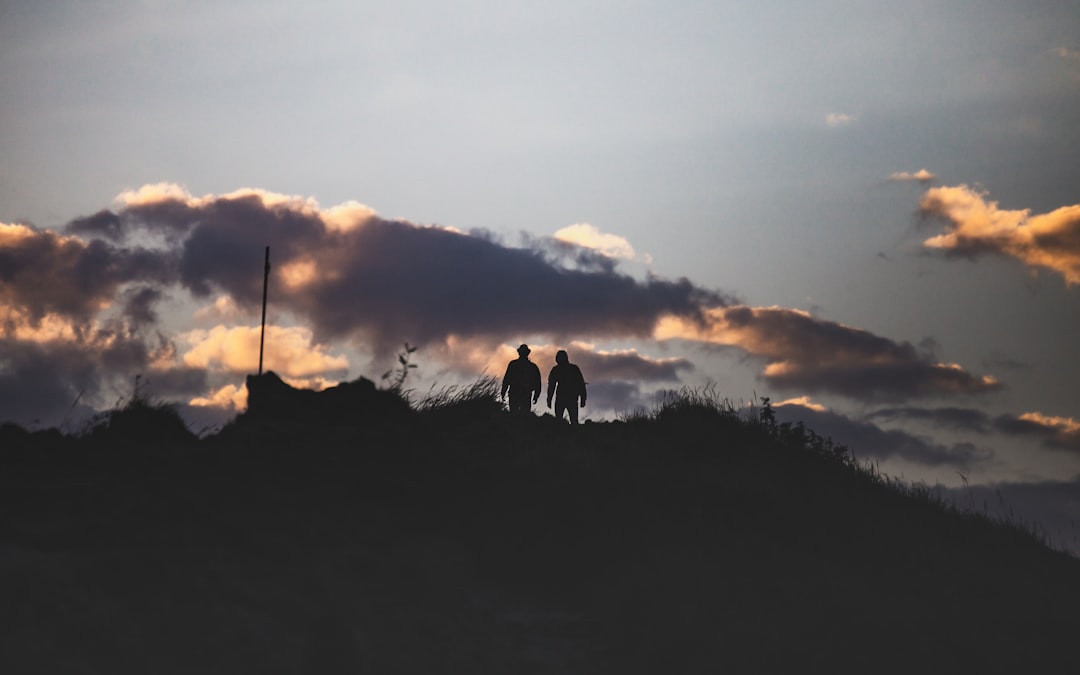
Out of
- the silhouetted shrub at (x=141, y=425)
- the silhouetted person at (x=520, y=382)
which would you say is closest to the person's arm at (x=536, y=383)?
the silhouetted person at (x=520, y=382)

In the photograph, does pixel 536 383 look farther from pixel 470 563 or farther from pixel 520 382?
pixel 470 563

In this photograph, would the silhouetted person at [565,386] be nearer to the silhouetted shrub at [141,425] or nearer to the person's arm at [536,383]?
the person's arm at [536,383]

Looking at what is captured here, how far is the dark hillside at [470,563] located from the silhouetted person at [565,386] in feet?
4.45

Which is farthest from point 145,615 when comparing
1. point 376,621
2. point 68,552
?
point 376,621

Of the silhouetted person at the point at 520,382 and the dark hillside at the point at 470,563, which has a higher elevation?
the silhouetted person at the point at 520,382

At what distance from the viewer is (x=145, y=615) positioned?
12.3m

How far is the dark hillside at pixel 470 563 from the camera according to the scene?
12680 mm

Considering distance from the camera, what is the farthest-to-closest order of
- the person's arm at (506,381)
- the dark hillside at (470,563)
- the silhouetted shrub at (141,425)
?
the person's arm at (506,381), the silhouetted shrub at (141,425), the dark hillside at (470,563)

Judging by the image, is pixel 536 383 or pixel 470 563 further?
pixel 536 383

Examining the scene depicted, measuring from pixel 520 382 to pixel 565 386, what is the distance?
1.20 m

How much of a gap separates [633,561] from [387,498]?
4127 millimetres

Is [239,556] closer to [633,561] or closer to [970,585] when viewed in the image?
[633,561]

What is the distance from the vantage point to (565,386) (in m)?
24.0

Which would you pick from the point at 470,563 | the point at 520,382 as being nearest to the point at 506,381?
the point at 520,382
